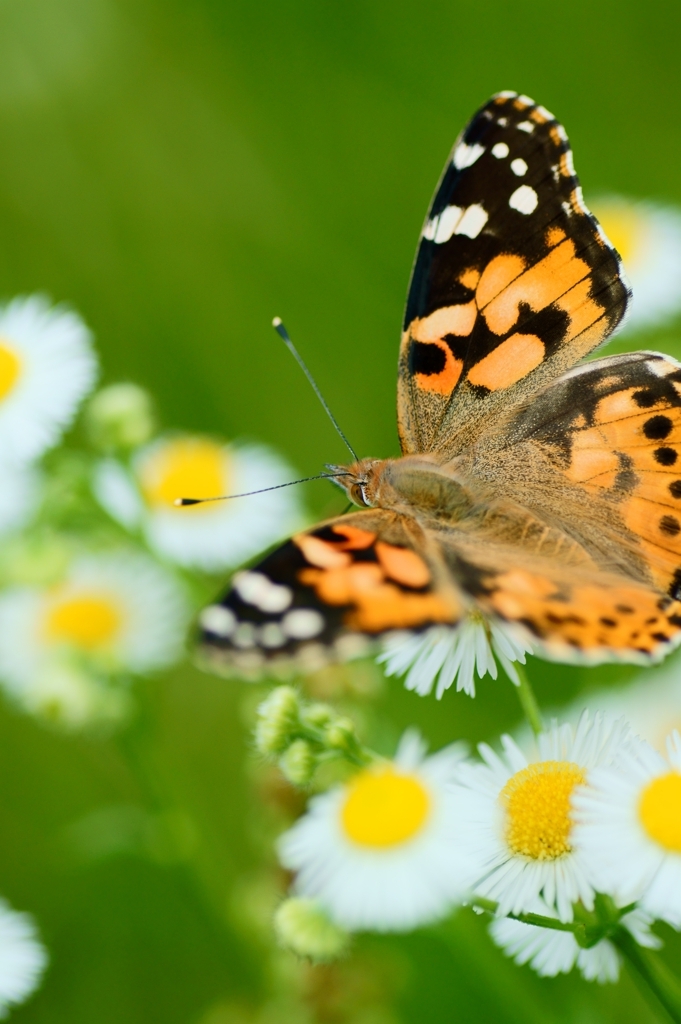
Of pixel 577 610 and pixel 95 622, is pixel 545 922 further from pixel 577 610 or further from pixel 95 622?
pixel 95 622

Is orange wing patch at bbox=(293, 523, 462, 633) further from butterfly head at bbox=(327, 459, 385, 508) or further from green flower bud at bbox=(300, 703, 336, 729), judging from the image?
butterfly head at bbox=(327, 459, 385, 508)

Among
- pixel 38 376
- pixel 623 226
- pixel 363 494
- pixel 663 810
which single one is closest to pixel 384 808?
pixel 663 810

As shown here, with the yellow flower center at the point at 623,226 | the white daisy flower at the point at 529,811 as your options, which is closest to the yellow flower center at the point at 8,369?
the white daisy flower at the point at 529,811

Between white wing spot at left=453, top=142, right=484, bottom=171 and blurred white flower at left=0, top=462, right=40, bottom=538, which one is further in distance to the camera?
blurred white flower at left=0, top=462, right=40, bottom=538

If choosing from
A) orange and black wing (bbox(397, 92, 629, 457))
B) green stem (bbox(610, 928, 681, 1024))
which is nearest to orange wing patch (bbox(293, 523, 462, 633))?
green stem (bbox(610, 928, 681, 1024))

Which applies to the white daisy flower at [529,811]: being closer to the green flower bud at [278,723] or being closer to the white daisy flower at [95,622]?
the green flower bud at [278,723]

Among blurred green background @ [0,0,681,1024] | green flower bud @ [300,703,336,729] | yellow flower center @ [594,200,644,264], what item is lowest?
green flower bud @ [300,703,336,729]

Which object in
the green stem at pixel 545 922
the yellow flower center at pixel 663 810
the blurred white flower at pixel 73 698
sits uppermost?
the blurred white flower at pixel 73 698
